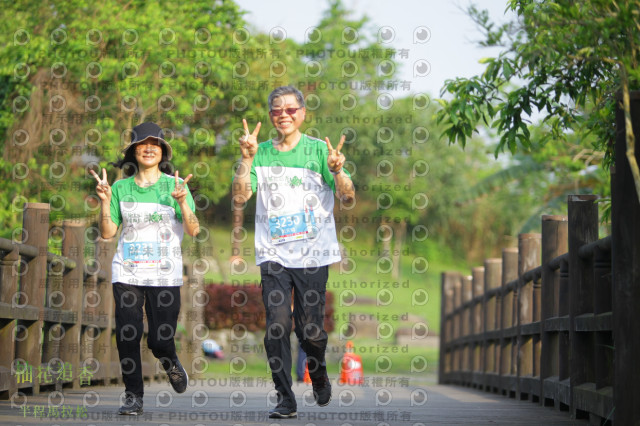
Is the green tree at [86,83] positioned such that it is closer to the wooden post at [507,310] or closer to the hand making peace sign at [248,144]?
the wooden post at [507,310]

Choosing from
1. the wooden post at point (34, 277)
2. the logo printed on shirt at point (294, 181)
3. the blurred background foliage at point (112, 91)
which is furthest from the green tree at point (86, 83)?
the logo printed on shirt at point (294, 181)

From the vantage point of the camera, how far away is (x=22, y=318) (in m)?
7.10

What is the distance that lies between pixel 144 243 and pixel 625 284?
113 inches

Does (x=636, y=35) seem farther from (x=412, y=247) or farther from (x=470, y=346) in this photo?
(x=412, y=247)

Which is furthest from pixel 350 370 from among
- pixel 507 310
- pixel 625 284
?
pixel 625 284

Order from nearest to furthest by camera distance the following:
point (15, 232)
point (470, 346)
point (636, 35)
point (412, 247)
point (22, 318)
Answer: point (636, 35) < point (22, 318) < point (15, 232) < point (470, 346) < point (412, 247)

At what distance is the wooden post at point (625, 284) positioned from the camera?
14.4ft

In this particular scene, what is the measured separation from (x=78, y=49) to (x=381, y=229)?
42.9 m

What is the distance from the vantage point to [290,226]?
576 cm

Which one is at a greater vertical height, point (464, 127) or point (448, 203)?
point (448, 203)

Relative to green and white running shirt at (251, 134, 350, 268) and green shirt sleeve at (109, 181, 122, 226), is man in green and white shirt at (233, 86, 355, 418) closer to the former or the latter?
green and white running shirt at (251, 134, 350, 268)

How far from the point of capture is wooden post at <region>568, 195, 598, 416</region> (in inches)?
239

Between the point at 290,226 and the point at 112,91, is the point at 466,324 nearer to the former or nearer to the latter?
the point at 112,91

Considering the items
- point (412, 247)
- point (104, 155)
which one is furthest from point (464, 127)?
point (412, 247)
